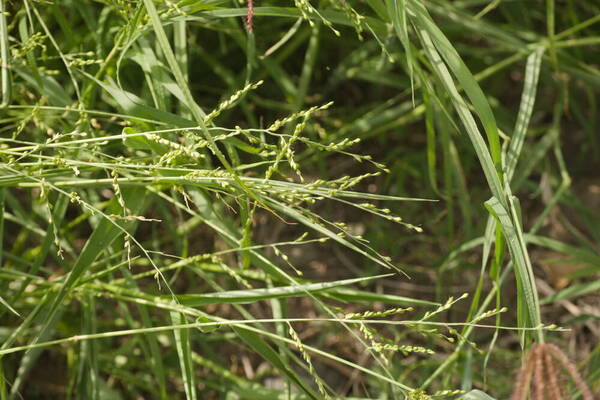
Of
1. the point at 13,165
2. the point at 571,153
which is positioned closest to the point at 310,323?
the point at 571,153

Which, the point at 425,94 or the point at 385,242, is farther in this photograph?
the point at 385,242

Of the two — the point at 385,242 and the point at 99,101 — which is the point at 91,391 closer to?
the point at 99,101

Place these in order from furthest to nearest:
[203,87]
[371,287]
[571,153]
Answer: [571,153]
[371,287]
[203,87]

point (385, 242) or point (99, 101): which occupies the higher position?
point (99, 101)

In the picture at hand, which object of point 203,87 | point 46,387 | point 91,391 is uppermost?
point 203,87

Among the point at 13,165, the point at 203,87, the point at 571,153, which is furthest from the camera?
the point at 571,153

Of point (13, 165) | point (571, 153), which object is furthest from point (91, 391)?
point (571, 153)

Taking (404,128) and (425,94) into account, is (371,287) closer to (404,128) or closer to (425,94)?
(404,128)
